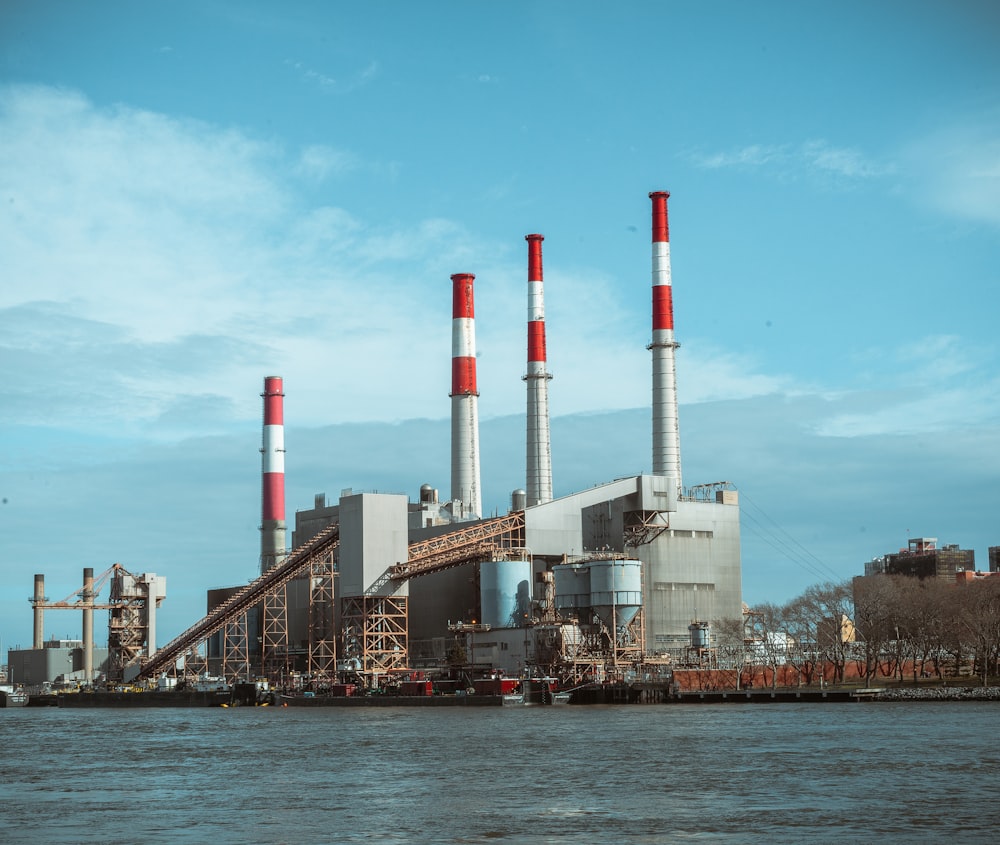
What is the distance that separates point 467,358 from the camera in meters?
138

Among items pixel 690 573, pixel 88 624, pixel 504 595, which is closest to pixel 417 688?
pixel 504 595

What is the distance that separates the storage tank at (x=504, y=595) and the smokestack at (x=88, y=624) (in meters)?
58.2

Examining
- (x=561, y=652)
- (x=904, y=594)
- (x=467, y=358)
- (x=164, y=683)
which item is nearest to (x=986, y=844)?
(x=561, y=652)

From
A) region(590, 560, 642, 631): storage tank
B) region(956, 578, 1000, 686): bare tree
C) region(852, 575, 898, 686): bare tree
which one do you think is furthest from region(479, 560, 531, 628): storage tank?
region(956, 578, 1000, 686): bare tree

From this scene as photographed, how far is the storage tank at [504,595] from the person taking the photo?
122 m

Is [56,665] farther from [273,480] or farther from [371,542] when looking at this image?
[371,542]

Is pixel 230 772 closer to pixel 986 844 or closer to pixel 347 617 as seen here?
pixel 986 844

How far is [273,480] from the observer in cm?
14488

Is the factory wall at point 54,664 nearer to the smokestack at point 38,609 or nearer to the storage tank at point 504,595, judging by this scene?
the smokestack at point 38,609

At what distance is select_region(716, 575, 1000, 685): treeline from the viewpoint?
112m

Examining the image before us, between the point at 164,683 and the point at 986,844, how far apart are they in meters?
118

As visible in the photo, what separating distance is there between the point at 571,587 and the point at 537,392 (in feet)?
70.8

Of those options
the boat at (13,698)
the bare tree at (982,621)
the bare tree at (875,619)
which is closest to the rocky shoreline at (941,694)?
the bare tree at (982,621)

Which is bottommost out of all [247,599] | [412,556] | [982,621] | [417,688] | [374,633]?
[417,688]
